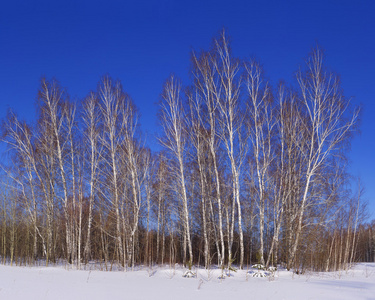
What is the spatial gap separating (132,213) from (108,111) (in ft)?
17.4

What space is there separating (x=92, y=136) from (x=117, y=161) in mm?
1777

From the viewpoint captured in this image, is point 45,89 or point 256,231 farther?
point 256,231

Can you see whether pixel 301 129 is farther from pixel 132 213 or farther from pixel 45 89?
pixel 45 89

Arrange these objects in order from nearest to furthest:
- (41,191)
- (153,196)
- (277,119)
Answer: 1. (277,119)
2. (41,191)
3. (153,196)

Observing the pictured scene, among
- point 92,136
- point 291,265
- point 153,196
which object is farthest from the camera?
point 153,196

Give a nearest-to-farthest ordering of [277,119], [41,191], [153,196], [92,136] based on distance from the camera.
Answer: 1. [277,119]
2. [92,136]
3. [41,191]
4. [153,196]

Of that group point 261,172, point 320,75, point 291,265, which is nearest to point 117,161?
point 261,172

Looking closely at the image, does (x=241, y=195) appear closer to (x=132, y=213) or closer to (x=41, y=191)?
(x=132, y=213)

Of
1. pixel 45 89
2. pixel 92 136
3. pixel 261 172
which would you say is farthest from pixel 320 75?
pixel 45 89

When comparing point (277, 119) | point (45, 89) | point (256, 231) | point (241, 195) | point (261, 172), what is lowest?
point (256, 231)

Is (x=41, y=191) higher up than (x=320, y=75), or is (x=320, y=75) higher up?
(x=320, y=75)

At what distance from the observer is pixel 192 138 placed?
13273 mm

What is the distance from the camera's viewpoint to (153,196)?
18.5m

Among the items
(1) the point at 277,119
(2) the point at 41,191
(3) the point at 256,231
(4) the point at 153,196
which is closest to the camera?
(1) the point at 277,119
